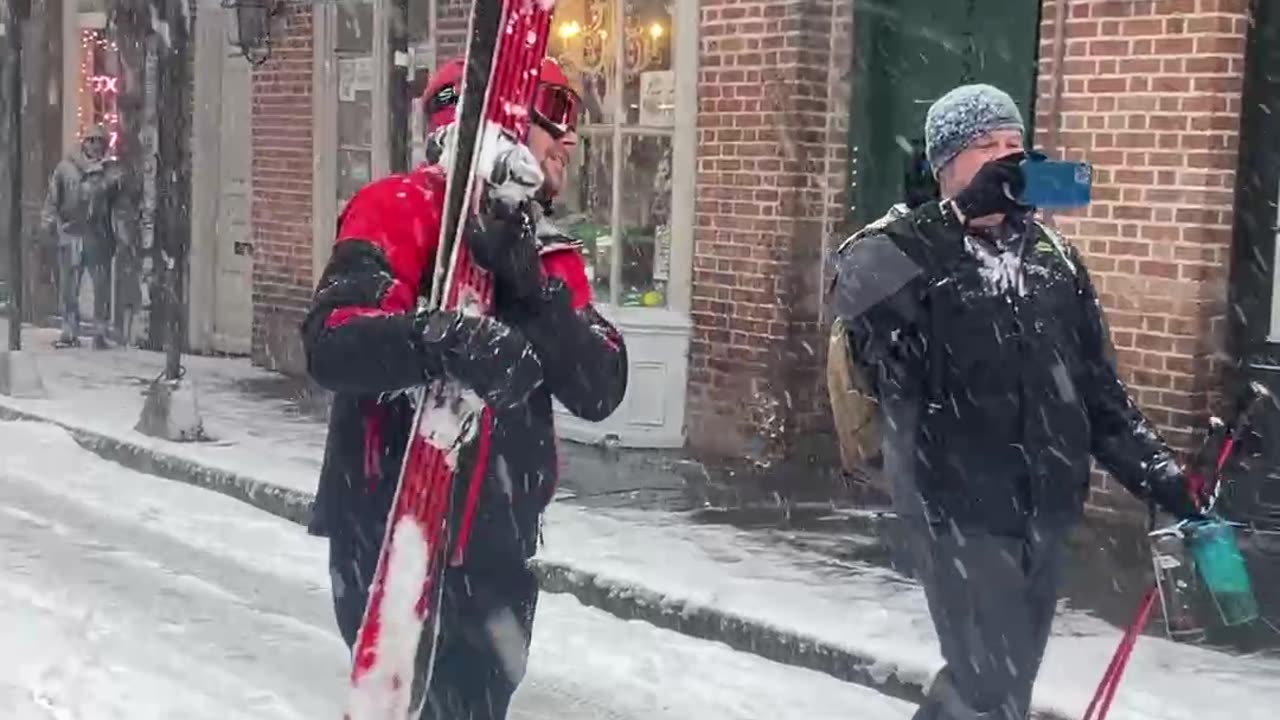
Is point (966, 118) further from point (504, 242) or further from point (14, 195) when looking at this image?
point (14, 195)

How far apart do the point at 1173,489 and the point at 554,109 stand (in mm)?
1639

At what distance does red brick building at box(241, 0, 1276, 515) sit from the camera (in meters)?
7.35

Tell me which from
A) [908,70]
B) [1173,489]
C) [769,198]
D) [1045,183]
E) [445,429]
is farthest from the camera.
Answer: [769,198]

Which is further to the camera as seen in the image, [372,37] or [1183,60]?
[372,37]

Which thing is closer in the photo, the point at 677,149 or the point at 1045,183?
the point at 1045,183

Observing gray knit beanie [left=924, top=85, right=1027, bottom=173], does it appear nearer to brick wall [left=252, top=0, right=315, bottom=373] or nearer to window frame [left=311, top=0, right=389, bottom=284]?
window frame [left=311, top=0, right=389, bottom=284]

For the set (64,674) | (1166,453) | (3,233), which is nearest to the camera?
(1166,453)

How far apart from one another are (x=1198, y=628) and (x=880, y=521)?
13.4ft

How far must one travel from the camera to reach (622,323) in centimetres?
1001

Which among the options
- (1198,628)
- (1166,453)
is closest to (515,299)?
(1166,453)

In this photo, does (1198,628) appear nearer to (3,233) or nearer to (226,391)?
(226,391)

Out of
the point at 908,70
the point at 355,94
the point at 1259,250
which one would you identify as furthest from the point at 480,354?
the point at 355,94

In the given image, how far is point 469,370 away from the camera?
2650mm

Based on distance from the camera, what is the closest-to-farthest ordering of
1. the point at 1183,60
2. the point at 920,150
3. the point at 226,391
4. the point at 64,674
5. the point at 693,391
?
the point at 64,674
the point at 1183,60
the point at 920,150
the point at 693,391
the point at 226,391
